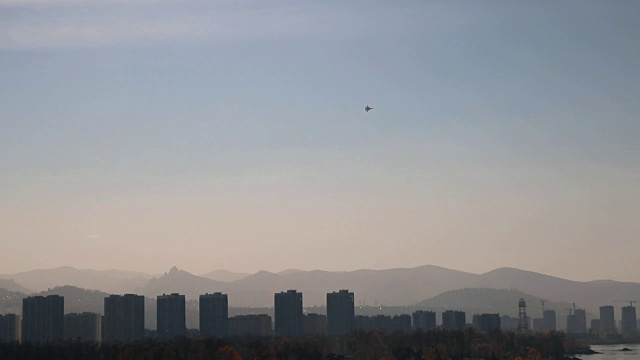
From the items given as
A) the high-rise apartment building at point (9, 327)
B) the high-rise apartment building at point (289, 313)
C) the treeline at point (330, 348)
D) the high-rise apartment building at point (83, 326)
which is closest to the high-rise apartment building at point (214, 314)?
the high-rise apartment building at point (289, 313)

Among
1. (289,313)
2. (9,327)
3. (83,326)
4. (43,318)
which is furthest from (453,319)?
(9,327)

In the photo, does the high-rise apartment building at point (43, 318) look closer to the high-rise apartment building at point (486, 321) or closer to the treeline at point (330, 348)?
the treeline at point (330, 348)

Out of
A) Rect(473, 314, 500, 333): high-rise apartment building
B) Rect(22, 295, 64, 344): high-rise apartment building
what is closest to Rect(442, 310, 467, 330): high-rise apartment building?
Rect(473, 314, 500, 333): high-rise apartment building

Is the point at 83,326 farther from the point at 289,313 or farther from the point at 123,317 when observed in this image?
the point at 289,313

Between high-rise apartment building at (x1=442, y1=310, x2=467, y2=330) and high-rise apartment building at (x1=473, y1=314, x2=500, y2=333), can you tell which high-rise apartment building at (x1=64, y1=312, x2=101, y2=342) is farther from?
high-rise apartment building at (x1=473, y1=314, x2=500, y2=333)

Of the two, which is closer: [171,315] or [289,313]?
[171,315]

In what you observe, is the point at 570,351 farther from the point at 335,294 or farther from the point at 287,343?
the point at 287,343
